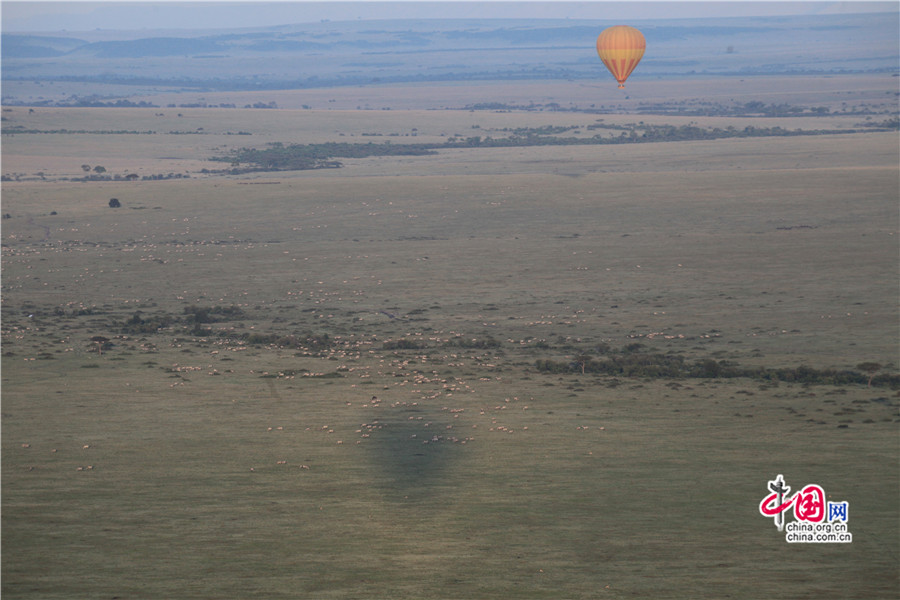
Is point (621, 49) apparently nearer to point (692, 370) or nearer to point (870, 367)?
point (692, 370)

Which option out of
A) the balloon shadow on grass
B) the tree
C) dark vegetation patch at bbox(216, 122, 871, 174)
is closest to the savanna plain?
the balloon shadow on grass

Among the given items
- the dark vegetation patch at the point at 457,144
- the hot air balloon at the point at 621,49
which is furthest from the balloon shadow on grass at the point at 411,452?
the dark vegetation patch at the point at 457,144

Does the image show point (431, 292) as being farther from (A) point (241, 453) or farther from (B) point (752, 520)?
(B) point (752, 520)

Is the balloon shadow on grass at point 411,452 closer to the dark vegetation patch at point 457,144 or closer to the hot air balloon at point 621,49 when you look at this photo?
the hot air balloon at point 621,49

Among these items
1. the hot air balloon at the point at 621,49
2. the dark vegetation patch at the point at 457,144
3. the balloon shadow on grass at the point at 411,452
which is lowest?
the balloon shadow on grass at the point at 411,452

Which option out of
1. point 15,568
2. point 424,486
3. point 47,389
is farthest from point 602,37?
point 15,568
